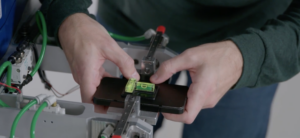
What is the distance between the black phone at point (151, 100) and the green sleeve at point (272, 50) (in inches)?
7.2

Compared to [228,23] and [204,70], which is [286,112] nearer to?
[228,23]

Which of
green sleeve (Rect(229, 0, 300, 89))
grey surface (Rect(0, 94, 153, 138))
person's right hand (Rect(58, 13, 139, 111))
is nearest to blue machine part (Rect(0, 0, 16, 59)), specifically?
person's right hand (Rect(58, 13, 139, 111))

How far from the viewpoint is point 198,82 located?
2.77 feet

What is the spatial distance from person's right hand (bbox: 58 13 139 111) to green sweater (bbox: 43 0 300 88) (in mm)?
64

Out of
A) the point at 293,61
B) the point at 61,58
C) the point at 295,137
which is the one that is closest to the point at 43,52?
the point at 61,58

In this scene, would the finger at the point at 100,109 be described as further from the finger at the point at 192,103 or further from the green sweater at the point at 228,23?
the green sweater at the point at 228,23

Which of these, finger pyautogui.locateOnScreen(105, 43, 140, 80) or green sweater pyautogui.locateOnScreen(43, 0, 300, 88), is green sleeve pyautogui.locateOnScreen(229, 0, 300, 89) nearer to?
green sweater pyautogui.locateOnScreen(43, 0, 300, 88)

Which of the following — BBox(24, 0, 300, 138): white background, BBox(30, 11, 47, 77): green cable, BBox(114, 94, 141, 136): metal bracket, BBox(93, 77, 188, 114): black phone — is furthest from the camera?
BBox(24, 0, 300, 138): white background

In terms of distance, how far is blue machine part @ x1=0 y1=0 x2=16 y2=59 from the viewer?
863 millimetres

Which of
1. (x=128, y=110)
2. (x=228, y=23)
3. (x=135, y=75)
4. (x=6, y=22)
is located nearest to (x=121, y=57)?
(x=135, y=75)

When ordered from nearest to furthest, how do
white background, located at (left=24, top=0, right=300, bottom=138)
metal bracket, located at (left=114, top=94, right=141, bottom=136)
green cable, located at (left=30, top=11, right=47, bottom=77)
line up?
metal bracket, located at (left=114, top=94, right=141, bottom=136) < green cable, located at (left=30, top=11, right=47, bottom=77) < white background, located at (left=24, top=0, right=300, bottom=138)

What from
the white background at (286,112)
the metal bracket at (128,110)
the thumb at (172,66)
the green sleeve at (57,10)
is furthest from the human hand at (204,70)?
the white background at (286,112)

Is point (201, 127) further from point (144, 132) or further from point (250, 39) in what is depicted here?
point (144, 132)

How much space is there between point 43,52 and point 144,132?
0.39m
